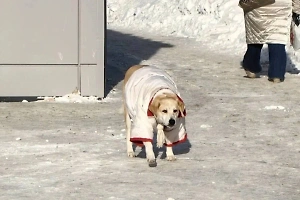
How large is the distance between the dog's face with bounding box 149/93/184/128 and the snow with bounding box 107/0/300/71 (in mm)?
6255

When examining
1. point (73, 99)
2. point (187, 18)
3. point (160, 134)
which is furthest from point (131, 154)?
point (187, 18)

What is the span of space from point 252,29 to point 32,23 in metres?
3.07

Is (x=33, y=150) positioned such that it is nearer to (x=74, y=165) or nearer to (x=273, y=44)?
(x=74, y=165)

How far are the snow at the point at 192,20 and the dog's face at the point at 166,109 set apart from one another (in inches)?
246

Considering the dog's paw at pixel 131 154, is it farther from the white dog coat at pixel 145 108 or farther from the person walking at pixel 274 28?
the person walking at pixel 274 28

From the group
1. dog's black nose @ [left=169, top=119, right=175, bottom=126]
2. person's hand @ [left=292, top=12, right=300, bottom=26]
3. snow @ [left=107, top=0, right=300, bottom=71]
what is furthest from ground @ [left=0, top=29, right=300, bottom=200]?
snow @ [left=107, top=0, right=300, bottom=71]

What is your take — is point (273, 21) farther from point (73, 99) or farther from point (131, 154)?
point (131, 154)

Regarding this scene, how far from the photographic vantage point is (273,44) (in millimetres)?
10508

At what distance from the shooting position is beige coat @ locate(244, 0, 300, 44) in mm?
10336

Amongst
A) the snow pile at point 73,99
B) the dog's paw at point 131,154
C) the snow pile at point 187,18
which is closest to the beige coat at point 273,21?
the snow pile at point 73,99

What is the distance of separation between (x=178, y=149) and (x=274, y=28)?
3.98 m

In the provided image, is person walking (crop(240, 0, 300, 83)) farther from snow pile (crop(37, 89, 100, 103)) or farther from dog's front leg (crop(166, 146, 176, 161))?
dog's front leg (crop(166, 146, 176, 161))

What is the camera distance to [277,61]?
1041cm

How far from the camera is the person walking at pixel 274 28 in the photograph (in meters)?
10.3
